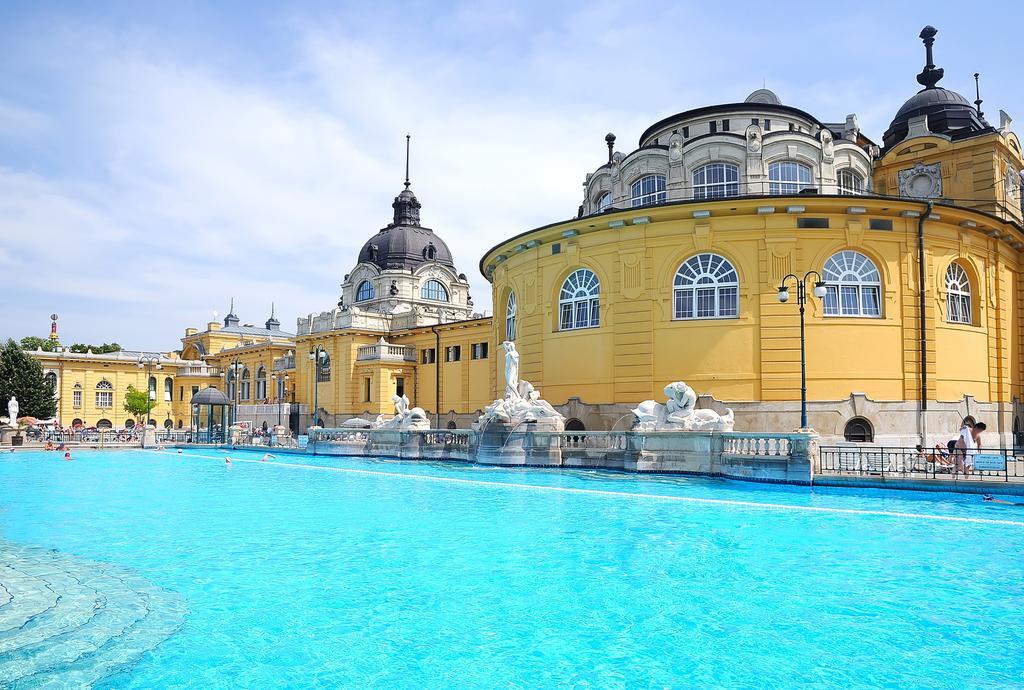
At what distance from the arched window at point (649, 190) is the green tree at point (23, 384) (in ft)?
155

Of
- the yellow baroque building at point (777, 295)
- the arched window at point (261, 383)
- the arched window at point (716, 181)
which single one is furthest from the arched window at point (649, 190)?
the arched window at point (261, 383)

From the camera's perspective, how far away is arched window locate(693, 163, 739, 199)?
97.8 ft

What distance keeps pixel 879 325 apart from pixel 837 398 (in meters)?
2.95

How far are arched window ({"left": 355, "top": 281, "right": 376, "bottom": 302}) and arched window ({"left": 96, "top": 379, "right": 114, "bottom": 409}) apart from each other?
94.9ft

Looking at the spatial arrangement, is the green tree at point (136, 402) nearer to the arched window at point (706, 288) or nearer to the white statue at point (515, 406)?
the white statue at point (515, 406)

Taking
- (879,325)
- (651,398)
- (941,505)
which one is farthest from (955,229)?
(941,505)

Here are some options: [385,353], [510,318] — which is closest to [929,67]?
[510,318]

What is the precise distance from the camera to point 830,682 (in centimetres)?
579

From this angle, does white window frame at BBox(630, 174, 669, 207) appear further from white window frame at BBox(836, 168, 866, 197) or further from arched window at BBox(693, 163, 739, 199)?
white window frame at BBox(836, 168, 866, 197)

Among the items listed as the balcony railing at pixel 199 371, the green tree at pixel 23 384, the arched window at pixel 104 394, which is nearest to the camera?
the green tree at pixel 23 384

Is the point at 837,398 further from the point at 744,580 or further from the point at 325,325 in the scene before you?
the point at 325,325

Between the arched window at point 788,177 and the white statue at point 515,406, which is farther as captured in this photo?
the arched window at point 788,177

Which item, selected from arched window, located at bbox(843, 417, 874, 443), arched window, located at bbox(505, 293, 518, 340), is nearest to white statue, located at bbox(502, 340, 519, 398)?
arched window, located at bbox(505, 293, 518, 340)

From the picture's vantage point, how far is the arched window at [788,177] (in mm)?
29688
